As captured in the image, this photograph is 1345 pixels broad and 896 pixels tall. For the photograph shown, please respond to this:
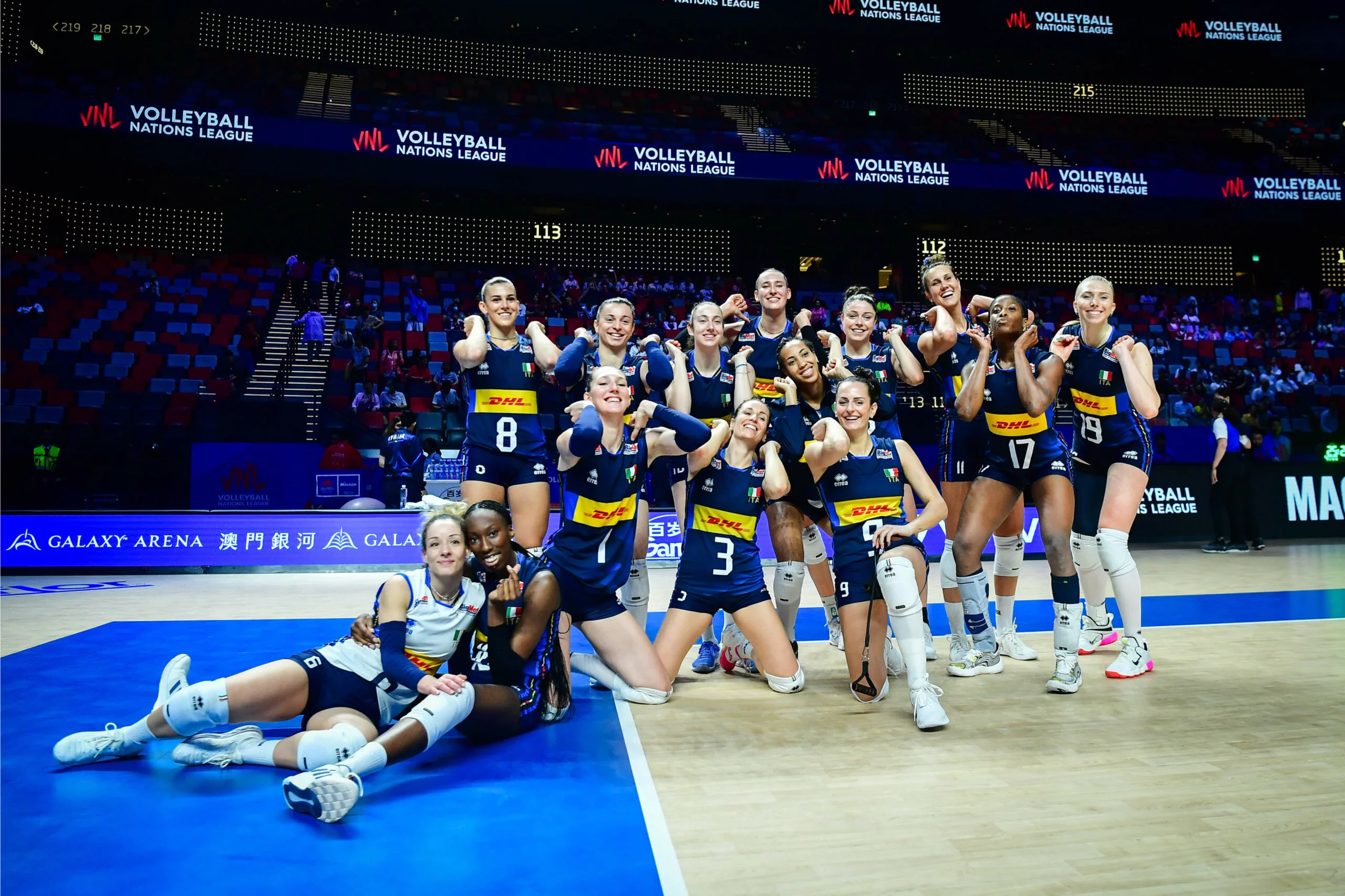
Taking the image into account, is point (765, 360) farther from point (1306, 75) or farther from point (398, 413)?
point (1306, 75)

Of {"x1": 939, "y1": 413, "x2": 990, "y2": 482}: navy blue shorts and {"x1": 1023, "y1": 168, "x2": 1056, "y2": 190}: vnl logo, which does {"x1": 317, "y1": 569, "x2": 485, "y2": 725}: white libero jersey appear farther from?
{"x1": 1023, "y1": 168, "x2": 1056, "y2": 190}: vnl logo

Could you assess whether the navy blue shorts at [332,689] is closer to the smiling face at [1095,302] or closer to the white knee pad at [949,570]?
the white knee pad at [949,570]

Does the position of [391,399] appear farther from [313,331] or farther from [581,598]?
[581,598]

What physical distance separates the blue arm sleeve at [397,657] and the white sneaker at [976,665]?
10.7 ft

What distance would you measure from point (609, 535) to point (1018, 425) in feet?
8.64

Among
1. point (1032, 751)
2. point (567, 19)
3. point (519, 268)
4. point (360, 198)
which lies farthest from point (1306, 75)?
point (1032, 751)

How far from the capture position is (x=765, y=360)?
5957 mm

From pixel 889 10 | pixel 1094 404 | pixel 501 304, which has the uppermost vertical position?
pixel 889 10

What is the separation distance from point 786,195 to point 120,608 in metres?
16.4

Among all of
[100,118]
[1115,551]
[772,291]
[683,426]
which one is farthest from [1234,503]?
[100,118]

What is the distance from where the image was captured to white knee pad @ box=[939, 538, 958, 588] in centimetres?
538

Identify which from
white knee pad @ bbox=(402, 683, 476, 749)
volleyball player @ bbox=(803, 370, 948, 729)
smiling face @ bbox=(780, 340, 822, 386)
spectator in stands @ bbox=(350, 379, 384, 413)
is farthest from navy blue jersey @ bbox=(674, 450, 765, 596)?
spectator in stands @ bbox=(350, 379, 384, 413)

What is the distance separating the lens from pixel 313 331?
16297 mm

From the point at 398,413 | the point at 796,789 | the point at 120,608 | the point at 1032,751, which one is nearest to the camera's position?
the point at 796,789
